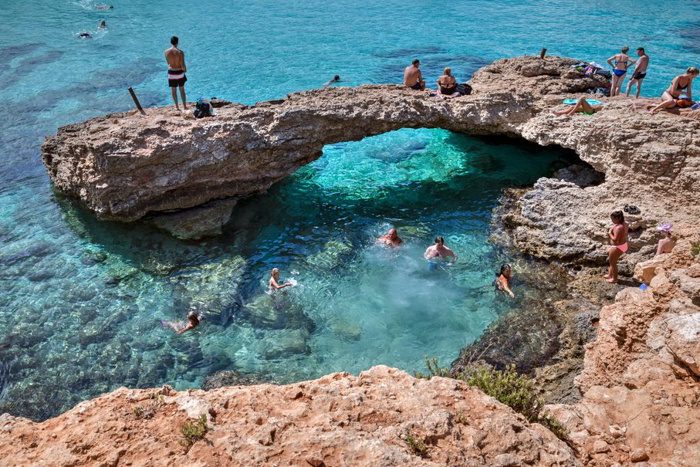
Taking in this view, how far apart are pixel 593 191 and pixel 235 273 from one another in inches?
370

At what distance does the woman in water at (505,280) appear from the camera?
39.7 ft

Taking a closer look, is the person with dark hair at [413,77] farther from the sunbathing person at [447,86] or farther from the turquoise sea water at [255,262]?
the turquoise sea water at [255,262]

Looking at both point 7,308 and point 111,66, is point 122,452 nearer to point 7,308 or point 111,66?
point 7,308

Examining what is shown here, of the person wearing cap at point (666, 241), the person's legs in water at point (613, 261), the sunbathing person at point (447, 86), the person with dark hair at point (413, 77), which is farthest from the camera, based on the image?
the person with dark hair at point (413, 77)

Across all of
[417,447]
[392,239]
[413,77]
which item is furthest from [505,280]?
[417,447]

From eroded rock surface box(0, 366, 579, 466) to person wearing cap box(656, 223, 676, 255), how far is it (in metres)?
7.52

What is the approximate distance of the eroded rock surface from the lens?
4754 millimetres

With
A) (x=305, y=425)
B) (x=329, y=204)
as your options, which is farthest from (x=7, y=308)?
(x=305, y=425)

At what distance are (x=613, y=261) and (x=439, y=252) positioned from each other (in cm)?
404

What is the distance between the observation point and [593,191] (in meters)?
13.0

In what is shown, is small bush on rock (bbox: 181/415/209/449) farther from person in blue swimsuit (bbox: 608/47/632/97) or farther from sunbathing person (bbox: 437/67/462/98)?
person in blue swimsuit (bbox: 608/47/632/97)

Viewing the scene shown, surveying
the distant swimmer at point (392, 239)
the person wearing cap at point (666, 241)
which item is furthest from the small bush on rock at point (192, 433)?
the person wearing cap at point (666, 241)

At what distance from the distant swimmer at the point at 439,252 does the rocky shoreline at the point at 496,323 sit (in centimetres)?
181

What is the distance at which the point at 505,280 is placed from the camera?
1216 centimetres
